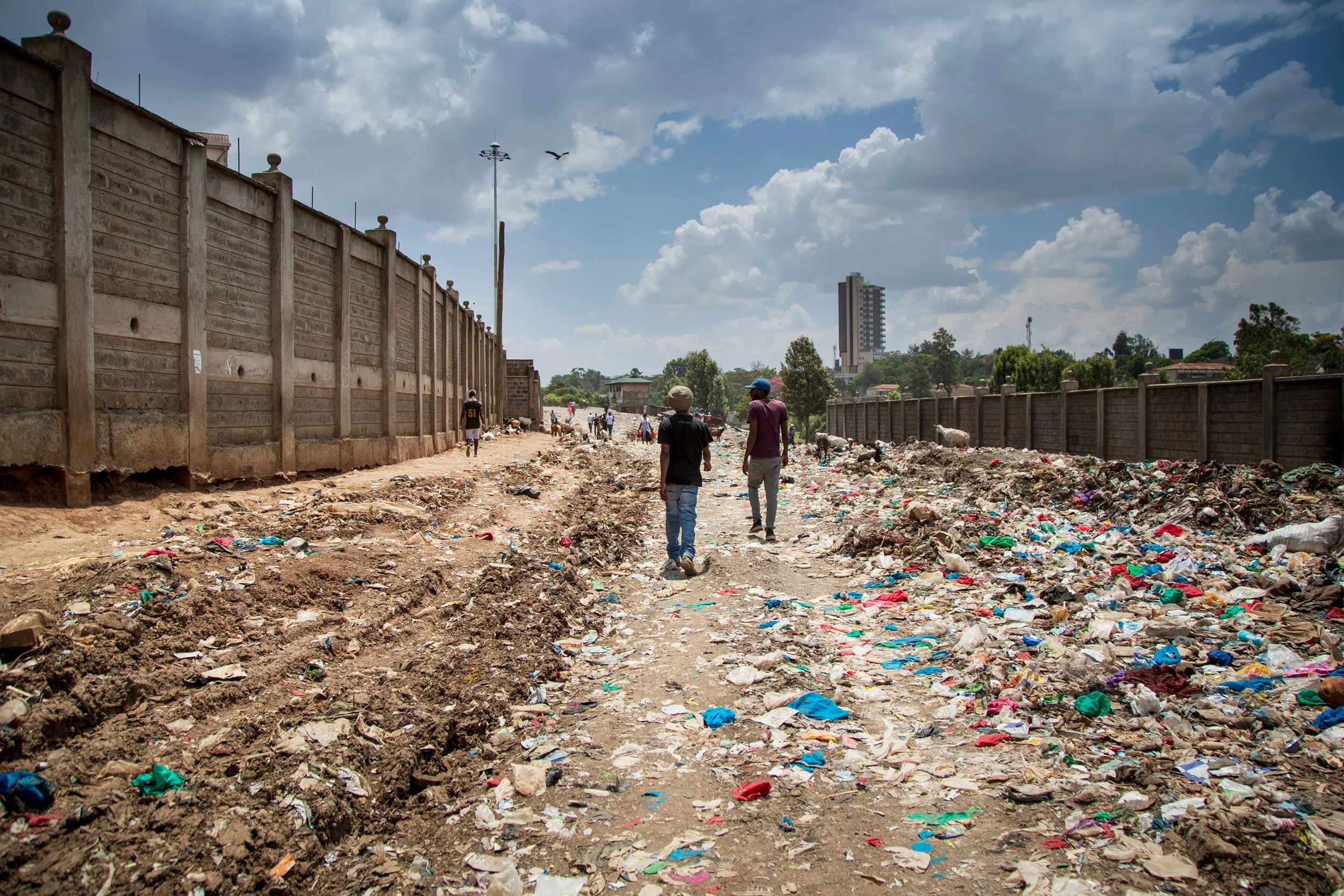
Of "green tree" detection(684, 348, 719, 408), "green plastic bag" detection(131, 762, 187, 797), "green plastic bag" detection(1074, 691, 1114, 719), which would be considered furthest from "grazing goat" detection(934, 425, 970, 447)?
"green tree" detection(684, 348, 719, 408)

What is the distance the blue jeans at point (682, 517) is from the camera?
6.73 meters

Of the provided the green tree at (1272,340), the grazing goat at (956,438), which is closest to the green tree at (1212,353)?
the green tree at (1272,340)

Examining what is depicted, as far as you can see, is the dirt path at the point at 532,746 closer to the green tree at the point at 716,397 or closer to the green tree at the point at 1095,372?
the green tree at the point at 1095,372

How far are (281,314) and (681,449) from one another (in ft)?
20.6

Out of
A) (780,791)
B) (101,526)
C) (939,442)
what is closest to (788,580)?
(780,791)

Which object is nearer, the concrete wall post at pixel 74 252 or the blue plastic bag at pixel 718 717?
the blue plastic bag at pixel 718 717

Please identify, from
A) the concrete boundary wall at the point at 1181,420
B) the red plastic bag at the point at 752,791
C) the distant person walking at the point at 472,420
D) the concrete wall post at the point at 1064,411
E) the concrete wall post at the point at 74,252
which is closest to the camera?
the red plastic bag at the point at 752,791

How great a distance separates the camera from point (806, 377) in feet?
184

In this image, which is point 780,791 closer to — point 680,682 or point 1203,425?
point 680,682

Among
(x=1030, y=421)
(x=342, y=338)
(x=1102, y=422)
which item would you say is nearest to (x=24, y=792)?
(x=342, y=338)

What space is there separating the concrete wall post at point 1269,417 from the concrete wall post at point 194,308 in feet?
48.6

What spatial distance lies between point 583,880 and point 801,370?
2183 inches

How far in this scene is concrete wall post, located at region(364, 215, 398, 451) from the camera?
43.3 feet

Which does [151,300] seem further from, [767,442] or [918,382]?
[918,382]
